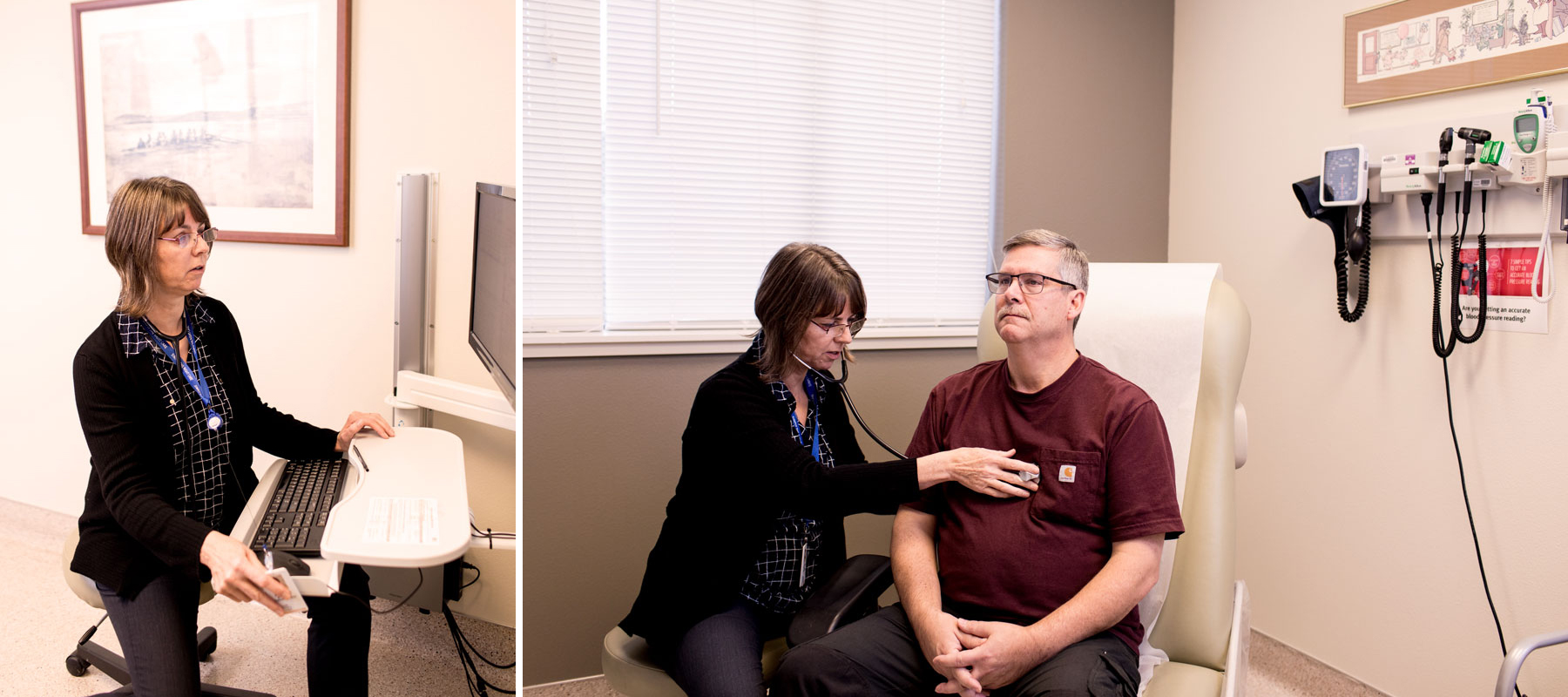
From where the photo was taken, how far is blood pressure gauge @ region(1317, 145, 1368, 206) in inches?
82.0

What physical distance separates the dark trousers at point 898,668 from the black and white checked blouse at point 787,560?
0.66 ft

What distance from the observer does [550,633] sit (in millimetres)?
2230

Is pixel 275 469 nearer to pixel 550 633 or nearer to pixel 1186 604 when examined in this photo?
pixel 1186 604

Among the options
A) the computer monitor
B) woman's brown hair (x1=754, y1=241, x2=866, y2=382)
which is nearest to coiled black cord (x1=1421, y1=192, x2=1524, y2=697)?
woman's brown hair (x1=754, y1=241, x2=866, y2=382)

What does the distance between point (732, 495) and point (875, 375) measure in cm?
91

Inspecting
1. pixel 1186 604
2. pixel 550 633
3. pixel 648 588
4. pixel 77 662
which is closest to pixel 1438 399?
pixel 1186 604

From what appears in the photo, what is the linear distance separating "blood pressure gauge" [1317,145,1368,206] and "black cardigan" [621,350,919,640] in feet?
4.33

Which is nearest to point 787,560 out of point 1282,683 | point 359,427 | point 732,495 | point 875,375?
point 732,495

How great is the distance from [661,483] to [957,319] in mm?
955

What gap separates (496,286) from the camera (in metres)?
0.92

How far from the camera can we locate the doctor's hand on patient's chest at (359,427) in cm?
82

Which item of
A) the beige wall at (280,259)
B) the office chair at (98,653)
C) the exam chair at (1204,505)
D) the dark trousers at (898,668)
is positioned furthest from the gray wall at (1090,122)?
the office chair at (98,653)

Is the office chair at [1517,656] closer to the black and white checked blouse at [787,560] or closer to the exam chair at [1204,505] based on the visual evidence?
the exam chair at [1204,505]

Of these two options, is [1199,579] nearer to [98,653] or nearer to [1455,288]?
[1455,288]
